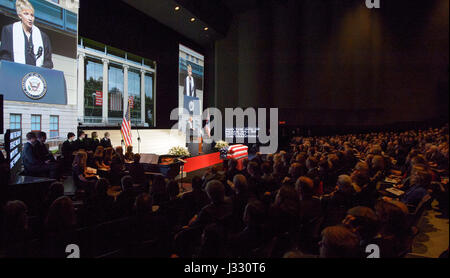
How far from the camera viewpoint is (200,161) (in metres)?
10.4

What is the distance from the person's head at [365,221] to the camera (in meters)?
2.05

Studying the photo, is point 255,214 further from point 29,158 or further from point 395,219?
point 29,158

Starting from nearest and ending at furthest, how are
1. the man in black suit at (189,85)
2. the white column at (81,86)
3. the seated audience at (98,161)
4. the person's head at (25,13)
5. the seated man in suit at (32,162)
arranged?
the seated man in suit at (32,162) < the seated audience at (98,161) < the person's head at (25,13) < the white column at (81,86) < the man in black suit at (189,85)

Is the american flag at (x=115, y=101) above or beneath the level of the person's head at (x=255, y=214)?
above

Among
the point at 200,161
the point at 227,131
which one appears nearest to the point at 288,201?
the point at 200,161

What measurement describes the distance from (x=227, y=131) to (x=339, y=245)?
1684cm

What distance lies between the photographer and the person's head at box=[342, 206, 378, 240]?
2.05 metres

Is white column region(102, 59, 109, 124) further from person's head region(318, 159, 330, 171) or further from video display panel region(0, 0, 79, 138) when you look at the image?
person's head region(318, 159, 330, 171)

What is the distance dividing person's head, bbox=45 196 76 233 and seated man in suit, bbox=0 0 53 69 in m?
7.57

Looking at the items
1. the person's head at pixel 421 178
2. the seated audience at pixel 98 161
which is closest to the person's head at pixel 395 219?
the person's head at pixel 421 178

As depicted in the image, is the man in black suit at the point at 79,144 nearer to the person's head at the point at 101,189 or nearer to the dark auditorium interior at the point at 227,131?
the dark auditorium interior at the point at 227,131

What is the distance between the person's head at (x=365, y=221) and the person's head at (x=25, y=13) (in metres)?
9.95

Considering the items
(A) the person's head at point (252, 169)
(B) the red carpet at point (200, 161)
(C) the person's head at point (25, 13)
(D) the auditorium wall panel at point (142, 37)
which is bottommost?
(B) the red carpet at point (200, 161)
